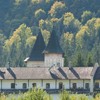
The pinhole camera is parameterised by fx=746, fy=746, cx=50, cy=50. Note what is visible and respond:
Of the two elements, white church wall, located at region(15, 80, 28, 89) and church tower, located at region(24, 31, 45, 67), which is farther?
church tower, located at region(24, 31, 45, 67)

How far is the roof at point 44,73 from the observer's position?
88.2m

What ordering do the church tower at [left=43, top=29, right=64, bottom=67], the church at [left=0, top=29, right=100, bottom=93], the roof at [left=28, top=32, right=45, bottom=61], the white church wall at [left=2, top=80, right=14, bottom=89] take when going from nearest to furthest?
1. the church at [left=0, top=29, right=100, bottom=93]
2. the white church wall at [left=2, top=80, right=14, bottom=89]
3. the church tower at [left=43, top=29, right=64, bottom=67]
4. the roof at [left=28, top=32, right=45, bottom=61]

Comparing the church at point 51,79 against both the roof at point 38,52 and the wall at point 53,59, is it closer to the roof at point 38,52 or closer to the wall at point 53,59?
the wall at point 53,59

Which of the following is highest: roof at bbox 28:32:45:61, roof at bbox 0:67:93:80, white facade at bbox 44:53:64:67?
roof at bbox 28:32:45:61

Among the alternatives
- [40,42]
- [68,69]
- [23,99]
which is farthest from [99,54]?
[23,99]

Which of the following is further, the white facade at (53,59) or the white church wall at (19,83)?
the white facade at (53,59)

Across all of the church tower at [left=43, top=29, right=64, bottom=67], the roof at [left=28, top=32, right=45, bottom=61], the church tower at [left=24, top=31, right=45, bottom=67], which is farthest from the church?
the roof at [left=28, top=32, right=45, bottom=61]

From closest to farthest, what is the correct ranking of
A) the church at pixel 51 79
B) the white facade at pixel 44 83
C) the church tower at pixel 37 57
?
the church at pixel 51 79 < the white facade at pixel 44 83 < the church tower at pixel 37 57

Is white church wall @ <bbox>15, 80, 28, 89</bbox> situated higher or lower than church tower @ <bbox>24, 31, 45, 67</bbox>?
lower

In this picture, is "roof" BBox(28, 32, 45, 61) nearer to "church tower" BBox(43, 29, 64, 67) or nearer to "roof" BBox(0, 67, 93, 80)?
"church tower" BBox(43, 29, 64, 67)

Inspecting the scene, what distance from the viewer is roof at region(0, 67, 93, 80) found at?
3474 inches

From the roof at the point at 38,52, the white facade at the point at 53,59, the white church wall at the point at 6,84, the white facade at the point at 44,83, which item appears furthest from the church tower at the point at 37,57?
the white church wall at the point at 6,84

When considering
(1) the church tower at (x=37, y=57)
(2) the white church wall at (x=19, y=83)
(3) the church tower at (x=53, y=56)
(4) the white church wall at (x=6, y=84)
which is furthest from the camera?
(1) the church tower at (x=37, y=57)

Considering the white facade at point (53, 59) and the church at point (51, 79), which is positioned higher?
the white facade at point (53, 59)
